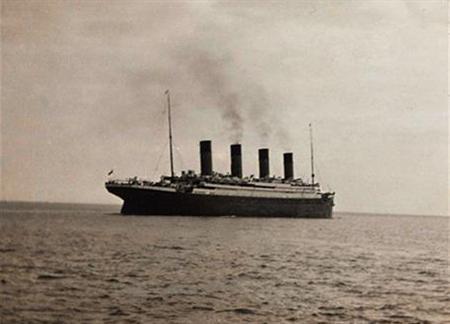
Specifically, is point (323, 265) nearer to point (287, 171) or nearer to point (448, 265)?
point (448, 265)

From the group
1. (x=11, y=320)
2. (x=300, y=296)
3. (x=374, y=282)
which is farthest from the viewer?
(x=374, y=282)

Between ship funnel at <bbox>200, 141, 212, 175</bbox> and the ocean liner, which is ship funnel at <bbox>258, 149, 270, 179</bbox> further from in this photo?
ship funnel at <bbox>200, 141, 212, 175</bbox>

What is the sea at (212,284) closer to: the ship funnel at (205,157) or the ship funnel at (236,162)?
the ship funnel at (205,157)

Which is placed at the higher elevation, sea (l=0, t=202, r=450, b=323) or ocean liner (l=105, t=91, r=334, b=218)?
ocean liner (l=105, t=91, r=334, b=218)

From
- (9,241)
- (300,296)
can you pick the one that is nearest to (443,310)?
(300,296)

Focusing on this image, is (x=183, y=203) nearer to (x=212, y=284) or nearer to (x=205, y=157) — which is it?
(x=205, y=157)

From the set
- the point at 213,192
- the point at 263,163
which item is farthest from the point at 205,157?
the point at 263,163

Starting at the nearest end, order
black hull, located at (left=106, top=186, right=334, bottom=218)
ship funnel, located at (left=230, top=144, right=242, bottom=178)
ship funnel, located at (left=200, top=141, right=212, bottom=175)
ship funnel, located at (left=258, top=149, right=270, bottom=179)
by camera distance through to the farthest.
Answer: black hull, located at (left=106, top=186, right=334, bottom=218)
ship funnel, located at (left=200, top=141, right=212, bottom=175)
ship funnel, located at (left=230, top=144, right=242, bottom=178)
ship funnel, located at (left=258, top=149, right=270, bottom=179)

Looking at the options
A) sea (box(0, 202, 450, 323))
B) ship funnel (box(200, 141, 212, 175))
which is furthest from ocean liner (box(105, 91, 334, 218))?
sea (box(0, 202, 450, 323))
